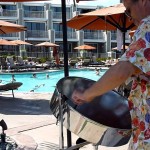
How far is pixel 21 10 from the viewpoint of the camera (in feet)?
145

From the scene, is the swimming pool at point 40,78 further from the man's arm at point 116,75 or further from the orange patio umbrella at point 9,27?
the man's arm at point 116,75

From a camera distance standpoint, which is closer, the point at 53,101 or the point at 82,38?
the point at 53,101

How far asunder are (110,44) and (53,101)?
150ft

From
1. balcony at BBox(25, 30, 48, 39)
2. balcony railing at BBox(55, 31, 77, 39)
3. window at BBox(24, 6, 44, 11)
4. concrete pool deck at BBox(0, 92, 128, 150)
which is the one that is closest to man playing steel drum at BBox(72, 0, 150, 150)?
concrete pool deck at BBox(0, 92, 128, 150)

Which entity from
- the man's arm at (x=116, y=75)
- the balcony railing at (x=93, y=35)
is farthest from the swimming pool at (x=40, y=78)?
the balcony railing at (x=93, y=35)

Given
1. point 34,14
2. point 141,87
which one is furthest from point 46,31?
point 141,87

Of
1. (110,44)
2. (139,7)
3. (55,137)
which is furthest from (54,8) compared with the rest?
(139,7)

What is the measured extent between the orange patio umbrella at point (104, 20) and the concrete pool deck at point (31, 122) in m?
2.05

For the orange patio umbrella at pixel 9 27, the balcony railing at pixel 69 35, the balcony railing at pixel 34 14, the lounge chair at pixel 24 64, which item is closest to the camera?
the orange patio umbrella at pixel 9 27

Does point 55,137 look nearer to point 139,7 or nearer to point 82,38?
point 139,7

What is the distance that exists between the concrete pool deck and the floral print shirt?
1.72m

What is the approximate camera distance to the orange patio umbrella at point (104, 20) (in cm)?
741

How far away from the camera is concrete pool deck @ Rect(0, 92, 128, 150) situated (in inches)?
171

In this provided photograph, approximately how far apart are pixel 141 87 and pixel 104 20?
21.3ft
